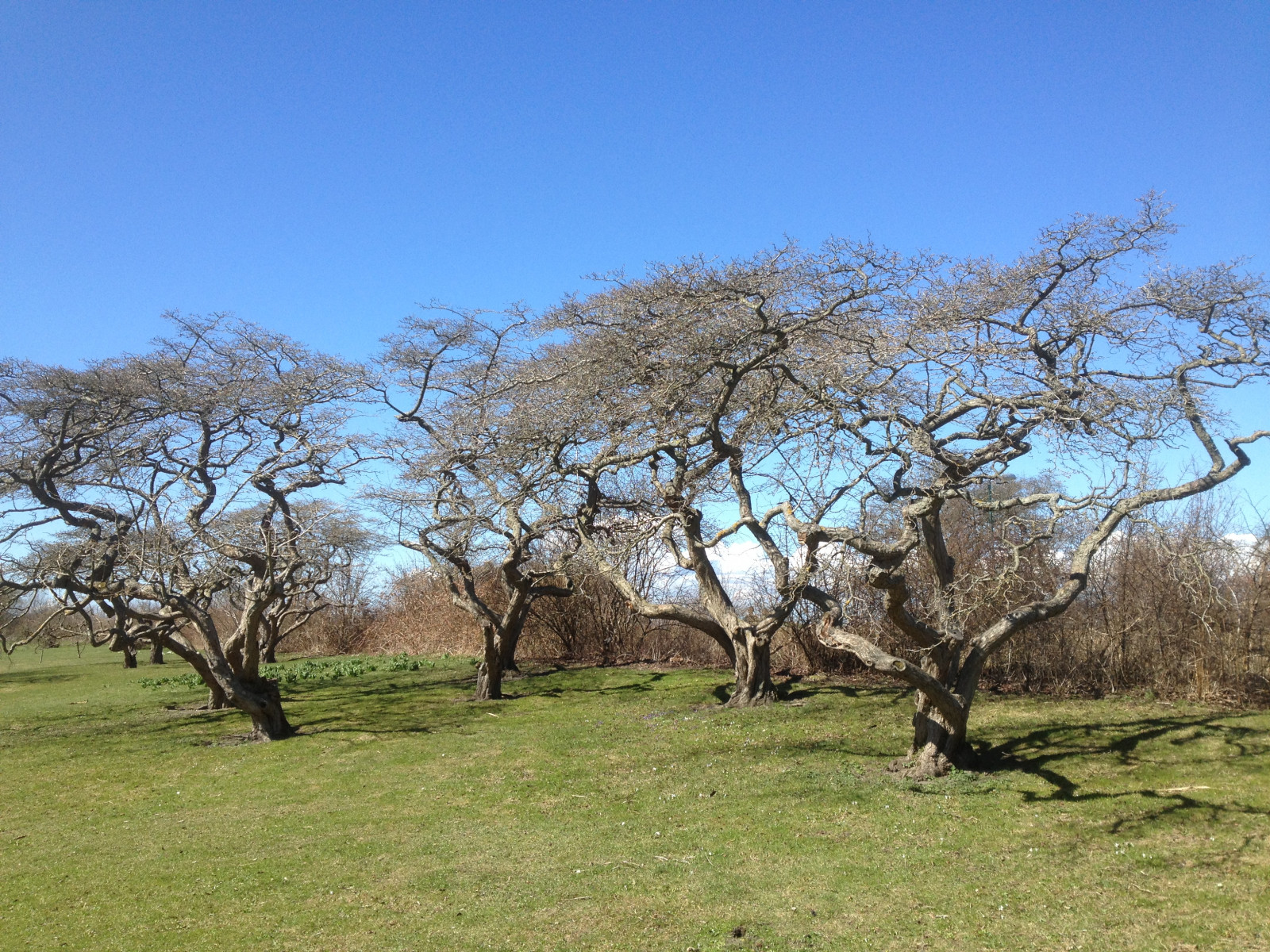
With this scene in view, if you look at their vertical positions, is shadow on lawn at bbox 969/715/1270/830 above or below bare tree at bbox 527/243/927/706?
below

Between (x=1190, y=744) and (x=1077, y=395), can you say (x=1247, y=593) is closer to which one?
(x=1190, y=744)

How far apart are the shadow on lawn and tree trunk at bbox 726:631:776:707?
3.24 m

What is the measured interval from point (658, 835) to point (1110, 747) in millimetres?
4162

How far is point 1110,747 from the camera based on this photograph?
25.4 feet

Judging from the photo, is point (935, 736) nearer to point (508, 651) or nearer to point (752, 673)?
point (752, 673)

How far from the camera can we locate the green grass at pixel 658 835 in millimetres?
4922

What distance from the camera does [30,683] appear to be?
62.8ft

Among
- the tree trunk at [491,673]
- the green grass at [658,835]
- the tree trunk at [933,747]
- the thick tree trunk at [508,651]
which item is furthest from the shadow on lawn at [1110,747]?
the thick tree trunk at [508,651]

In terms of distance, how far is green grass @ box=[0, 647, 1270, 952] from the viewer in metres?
4.92

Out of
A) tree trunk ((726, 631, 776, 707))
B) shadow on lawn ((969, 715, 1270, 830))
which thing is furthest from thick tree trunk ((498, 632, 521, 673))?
shadow on lawn ((969, 715, 1270, 830))

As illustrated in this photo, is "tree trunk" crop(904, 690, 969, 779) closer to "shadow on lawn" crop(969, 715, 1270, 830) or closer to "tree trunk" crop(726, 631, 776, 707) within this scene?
"shadow on lawn" crop(969, 715, 1270, 830)

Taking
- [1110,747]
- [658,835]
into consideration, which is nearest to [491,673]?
[658,835]

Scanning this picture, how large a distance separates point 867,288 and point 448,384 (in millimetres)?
7931

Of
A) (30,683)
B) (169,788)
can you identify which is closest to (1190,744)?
(169,788)
